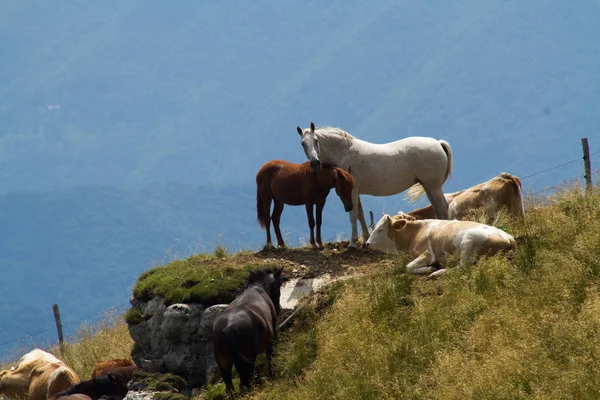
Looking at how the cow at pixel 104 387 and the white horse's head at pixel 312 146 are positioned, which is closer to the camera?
the cow at pixel 104 387

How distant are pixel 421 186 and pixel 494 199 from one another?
2429 millimetres

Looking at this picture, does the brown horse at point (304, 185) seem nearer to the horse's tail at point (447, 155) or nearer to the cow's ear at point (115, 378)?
the horse's tail at point (447, 155)

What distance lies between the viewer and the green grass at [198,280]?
587 inches

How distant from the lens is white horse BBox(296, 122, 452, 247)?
1764 cm

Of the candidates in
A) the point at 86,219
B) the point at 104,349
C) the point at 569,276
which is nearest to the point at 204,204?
the point at 86,219

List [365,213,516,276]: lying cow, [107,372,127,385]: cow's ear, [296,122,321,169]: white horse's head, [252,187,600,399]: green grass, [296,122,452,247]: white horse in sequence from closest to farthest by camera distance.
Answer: [252,187,600,399]: green grass
[365,213,516,276]: lying cow
[107,372,127,385]: cow's ear
[296,122,321,169]: white horse's head
[296,122,452,247]: white horse

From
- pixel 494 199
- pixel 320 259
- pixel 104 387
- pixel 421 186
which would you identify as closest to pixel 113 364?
pixel 104 387

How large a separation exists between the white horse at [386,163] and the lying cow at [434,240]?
2.20 metres

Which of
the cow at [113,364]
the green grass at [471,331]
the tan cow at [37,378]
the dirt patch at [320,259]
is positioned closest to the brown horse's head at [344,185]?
the dirt patch at [320,259]

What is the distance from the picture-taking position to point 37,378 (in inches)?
675

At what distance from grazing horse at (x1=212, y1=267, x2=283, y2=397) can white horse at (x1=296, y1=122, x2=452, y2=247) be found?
4.79 metres

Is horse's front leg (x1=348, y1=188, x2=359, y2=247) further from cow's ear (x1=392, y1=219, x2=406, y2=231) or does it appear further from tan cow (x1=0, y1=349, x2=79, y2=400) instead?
tan cow (x1=0, y1=349, x2=79, y2=400)

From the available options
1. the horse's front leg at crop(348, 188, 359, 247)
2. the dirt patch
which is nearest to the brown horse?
the horse's front leg at crop(348, 188, 359, 247)

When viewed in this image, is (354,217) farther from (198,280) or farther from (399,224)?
(198,280)
